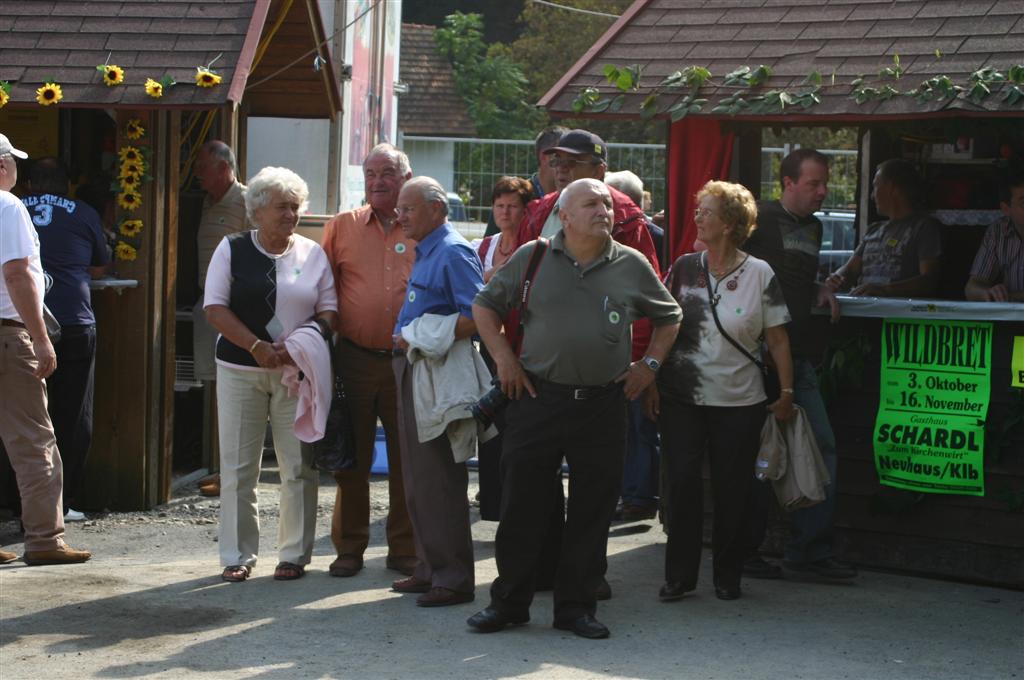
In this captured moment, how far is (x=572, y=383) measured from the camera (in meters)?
6.06

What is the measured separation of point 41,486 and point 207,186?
2.47 meters

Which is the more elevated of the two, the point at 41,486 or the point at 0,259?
the point at 0,259

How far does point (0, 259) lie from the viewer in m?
7.12

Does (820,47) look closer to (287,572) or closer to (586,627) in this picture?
(586,627)

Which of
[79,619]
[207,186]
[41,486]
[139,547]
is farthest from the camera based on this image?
[207,186]

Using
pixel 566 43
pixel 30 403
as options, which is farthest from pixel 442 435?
pixel 566 43

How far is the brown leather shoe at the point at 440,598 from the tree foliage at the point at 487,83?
101 ft

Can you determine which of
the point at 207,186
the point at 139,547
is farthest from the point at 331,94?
the point at 139,547

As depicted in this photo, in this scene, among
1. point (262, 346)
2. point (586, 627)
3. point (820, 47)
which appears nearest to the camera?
point (586, 627)

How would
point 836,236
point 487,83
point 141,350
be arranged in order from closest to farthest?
point 141,350, point 836,236, point 487,83

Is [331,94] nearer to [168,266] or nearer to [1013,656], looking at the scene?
[168,266]

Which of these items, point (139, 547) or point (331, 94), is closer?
point (139, 547)

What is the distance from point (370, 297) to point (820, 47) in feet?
8.57

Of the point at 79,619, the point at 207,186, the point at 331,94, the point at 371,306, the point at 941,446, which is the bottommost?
the point at 79,619
